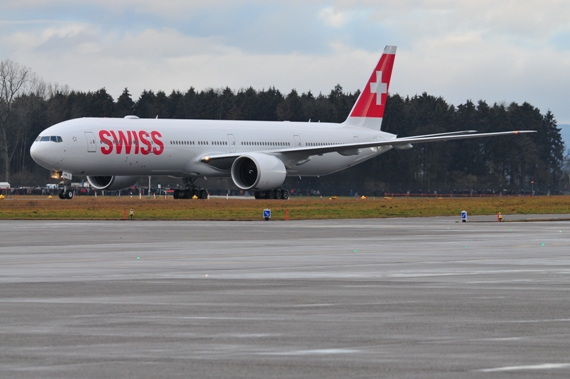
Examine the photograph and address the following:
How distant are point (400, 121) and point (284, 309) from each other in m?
109

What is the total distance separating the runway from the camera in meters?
9.31

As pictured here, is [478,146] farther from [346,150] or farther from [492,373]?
[492,373]

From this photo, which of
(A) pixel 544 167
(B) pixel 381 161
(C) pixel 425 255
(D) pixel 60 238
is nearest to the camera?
(C) pixel 425 255

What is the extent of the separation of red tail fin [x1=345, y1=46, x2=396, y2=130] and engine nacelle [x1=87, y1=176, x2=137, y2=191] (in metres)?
16.2

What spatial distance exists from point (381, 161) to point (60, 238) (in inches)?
2715

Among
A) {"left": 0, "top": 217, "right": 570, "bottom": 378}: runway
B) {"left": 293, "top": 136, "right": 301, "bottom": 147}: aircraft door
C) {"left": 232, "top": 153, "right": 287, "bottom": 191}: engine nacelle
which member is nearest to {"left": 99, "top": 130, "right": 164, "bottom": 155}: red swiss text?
{"left": 232, "top": 153, "right": 287, "bottom": 191}: engine nacelle

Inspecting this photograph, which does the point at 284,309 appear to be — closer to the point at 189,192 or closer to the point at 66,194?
the point at 66,194

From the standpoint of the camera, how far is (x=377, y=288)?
1609 centimetres

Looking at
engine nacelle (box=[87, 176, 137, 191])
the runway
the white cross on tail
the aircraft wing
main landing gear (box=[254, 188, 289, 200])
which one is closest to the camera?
the runway

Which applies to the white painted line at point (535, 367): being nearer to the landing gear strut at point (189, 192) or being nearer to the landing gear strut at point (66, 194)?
the landing gear strut at point (66, 194)

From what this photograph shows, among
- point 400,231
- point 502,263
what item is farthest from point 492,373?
point 400,231

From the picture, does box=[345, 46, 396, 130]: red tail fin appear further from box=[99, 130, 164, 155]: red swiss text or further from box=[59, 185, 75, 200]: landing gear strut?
box=[59, 185, 75, 200]: landing gear strut

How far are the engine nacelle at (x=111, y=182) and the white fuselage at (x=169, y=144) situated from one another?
3.02 metres

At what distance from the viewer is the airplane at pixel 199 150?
56844 millimetres
